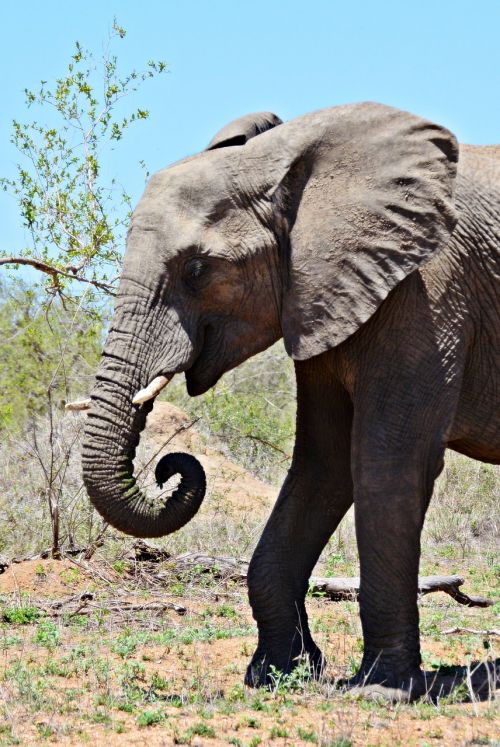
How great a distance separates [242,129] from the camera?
6.52m

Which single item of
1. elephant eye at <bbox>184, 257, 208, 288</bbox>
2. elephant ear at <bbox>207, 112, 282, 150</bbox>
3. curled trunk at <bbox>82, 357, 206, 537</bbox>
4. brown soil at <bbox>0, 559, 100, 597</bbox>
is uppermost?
elephant ear at <bbox>207, 112, 282, 150</bbox>

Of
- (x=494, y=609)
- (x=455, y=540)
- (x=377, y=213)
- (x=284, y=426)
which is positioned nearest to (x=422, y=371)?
(x=377, y=213)

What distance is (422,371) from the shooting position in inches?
235

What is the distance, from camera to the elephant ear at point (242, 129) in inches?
255

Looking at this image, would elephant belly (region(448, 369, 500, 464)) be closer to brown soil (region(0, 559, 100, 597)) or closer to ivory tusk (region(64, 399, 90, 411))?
ivory tusk (region(64, 399, 90, 411))

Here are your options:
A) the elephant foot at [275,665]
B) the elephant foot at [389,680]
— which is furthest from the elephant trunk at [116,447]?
the elephant foot at [389,680]

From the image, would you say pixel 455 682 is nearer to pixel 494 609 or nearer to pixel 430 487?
pixel 430 487

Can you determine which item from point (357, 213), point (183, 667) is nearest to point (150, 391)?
point (357, 213)

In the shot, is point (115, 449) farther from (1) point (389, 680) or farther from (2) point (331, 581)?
(2) point (331, 581)

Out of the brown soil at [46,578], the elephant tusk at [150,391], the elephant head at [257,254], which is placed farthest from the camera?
the brown soil at [46,578]

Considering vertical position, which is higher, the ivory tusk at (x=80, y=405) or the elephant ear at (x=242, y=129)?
the elephant ear at (x=242, y=129)

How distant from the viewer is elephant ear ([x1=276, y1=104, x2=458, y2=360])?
598 cm

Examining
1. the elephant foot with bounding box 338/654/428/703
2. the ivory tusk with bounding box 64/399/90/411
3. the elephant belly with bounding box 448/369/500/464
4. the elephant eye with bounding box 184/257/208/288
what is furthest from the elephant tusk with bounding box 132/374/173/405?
the elephant foot with bounding box 338/654/428/703

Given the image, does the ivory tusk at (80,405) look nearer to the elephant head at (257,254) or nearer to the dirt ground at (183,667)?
the elephant head at (257,254)
